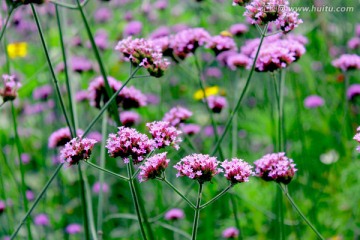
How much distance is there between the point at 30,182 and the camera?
342cm

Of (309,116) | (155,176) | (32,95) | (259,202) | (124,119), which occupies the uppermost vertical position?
(32,95)

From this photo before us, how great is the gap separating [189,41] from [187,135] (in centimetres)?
57

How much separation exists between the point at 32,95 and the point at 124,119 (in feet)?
5.50

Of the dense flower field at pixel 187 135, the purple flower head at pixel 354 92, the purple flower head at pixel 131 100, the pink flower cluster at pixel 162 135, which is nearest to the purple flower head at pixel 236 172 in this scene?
the dense flower field at pixel 187 135

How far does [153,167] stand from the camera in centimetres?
130

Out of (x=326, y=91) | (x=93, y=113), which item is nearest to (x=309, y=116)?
(x=326, y=91)

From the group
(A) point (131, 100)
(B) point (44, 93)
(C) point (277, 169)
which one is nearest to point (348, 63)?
(A) point (131, 100)

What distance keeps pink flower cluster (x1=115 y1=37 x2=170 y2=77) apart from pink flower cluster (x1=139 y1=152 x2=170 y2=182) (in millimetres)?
326

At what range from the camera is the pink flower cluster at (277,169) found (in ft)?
4.94

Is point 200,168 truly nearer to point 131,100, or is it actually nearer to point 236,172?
point 236,172

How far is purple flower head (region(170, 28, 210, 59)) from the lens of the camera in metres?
2.00

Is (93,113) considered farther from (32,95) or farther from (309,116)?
(309,116)

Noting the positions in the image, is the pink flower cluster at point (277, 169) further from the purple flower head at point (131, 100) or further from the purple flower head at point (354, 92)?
the purple flower head at point (354, 92)

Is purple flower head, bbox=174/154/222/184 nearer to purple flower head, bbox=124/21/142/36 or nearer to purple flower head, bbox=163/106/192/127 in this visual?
purple flower head, bbox=163/106/192/127
